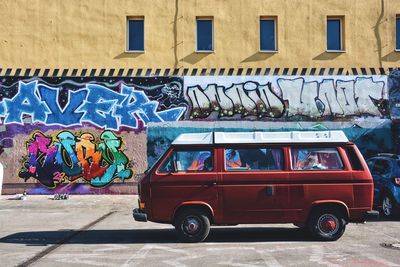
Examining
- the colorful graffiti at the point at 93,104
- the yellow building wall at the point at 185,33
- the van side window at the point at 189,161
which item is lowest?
the van side window at the point at 189,161

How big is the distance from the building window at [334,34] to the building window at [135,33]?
763 cm

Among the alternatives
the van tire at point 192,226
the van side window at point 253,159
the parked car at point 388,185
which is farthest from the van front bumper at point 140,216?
the parked car at point 388,185

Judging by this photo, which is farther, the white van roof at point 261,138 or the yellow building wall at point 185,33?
the yellow building wall at point 185,33

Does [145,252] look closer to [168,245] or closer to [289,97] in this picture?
[168,245]

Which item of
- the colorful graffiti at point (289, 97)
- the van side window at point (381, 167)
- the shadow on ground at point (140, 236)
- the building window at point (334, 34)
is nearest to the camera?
the shadow on ground at point (140, 236)

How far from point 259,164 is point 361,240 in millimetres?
2478

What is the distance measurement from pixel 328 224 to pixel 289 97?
11.2 meters

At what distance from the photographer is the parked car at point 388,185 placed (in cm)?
1275

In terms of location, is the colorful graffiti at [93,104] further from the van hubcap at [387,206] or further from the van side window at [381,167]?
the van hubcap at [387,206]

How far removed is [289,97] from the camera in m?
20.5

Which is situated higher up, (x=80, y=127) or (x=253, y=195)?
(x=80, y=127)

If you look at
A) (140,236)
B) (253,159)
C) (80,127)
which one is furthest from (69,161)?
(253,159)

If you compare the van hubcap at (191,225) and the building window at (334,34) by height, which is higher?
the building window at (334,34)

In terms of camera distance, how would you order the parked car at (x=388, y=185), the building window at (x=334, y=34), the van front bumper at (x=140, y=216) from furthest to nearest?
1. the building window at (x=334, y=34)
2. the parked car at (x=388, y=185)
3. the van front bumper at (x=140, y=216)
